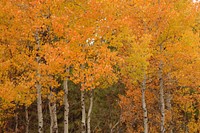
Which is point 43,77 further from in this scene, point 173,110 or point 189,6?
point 173,110

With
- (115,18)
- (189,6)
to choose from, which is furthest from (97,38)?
(189,6)

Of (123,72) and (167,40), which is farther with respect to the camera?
(167,40)

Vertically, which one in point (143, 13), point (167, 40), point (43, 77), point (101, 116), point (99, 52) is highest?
point (143, 13)

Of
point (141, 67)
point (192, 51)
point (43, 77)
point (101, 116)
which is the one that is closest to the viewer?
point (43, 77)

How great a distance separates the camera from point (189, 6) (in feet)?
48.0

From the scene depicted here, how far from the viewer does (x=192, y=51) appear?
557 inches

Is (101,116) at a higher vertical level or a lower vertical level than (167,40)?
lower

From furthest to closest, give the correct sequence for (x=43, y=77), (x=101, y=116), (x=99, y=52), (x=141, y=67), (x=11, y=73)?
(x=101, y=116), (x=11, y=73), (x=141, y=67), (x=99, y=52), (x=43, y=77)

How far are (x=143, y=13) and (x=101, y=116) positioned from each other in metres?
11.9

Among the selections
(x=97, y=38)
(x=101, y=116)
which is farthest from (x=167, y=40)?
(x=101, y=116)

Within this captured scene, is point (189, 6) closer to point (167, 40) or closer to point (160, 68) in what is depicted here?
point (167, 40)

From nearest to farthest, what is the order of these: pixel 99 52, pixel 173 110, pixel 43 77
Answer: pixel 43 77 → pixel 99 52 → pixel 173 110

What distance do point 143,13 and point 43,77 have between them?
6.77 m

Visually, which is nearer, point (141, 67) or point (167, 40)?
point (141, 67)
